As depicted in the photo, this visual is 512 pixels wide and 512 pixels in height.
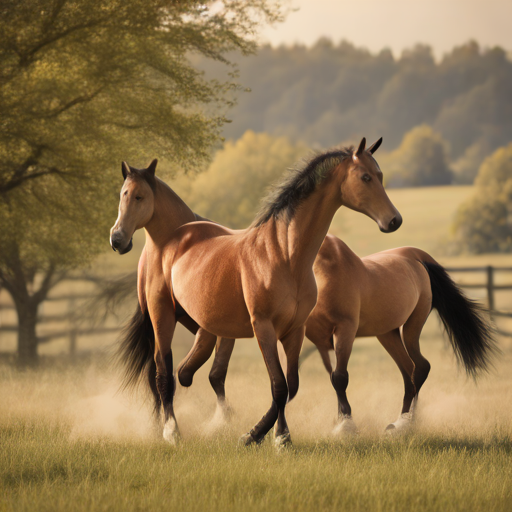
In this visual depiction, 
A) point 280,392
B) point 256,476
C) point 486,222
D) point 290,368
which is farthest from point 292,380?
point 486,222

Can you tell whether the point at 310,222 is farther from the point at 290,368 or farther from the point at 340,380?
the point at 340,380

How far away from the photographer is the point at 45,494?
3.89 metres

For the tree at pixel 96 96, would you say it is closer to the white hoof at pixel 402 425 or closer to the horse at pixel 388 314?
the horse at pixel 388 314

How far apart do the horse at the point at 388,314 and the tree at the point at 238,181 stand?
71.8ft

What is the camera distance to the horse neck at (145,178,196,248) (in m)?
5.74

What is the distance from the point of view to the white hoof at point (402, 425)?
19.2ft

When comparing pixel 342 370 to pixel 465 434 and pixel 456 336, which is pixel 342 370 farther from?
pixel 456 336

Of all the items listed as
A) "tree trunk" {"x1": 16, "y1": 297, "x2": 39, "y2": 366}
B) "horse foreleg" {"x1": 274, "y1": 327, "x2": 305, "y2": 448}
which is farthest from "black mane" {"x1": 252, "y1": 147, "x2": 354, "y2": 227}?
"tree trunk" {"x1": 16, "y1": 297, "x2": 39, "y2": 366}

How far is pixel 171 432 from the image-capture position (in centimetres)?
545

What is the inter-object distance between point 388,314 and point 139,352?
8.89ft

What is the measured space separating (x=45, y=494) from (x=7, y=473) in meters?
0.67

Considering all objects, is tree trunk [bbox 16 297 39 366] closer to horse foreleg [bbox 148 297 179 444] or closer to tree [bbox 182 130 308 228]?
horse foreleg [bbox 148 297 179 444]

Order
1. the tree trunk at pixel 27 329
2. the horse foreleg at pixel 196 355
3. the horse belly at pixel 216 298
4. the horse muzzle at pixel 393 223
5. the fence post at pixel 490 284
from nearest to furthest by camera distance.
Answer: the horse muzzle at pixel 393 223
the horse belly at pixel 216 298
the horse foreleg at pixel 196 355
the tree trunk at pixel 27 329
the fence post at pixel 490 284

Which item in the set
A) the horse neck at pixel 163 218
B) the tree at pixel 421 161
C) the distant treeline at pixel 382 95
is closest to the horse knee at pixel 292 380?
the horse neck at pixel 163 218
